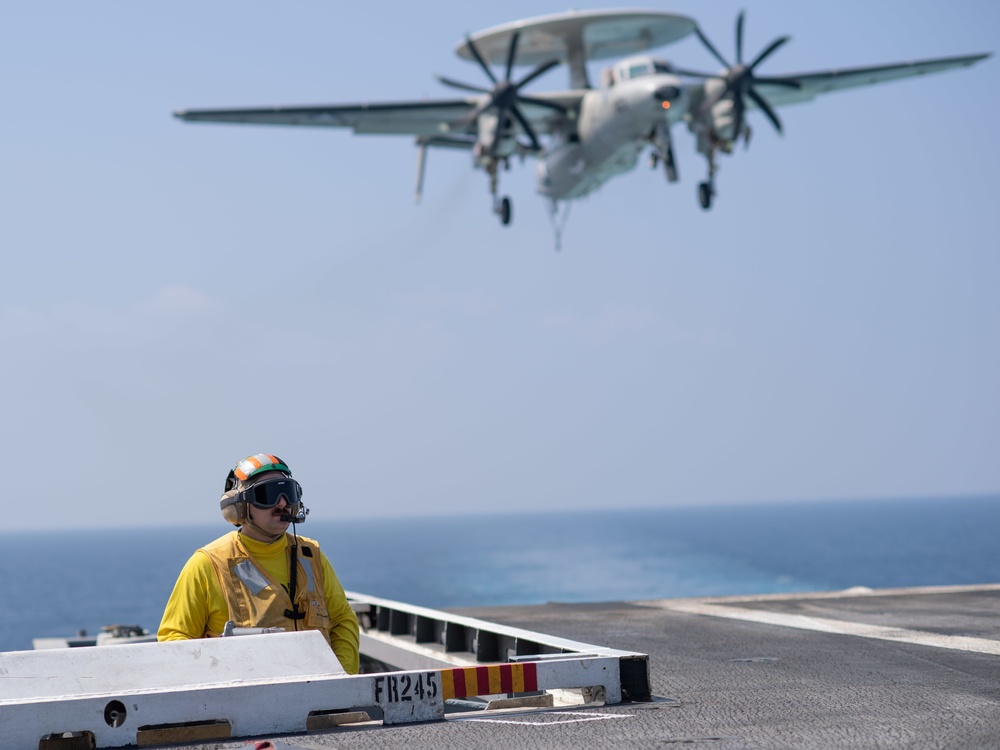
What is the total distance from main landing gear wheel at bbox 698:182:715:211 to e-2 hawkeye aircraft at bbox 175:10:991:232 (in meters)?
0.03

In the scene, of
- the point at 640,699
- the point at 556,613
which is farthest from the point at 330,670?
the point at 556,613

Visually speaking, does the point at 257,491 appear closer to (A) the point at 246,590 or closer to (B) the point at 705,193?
(A) the point at 246,590

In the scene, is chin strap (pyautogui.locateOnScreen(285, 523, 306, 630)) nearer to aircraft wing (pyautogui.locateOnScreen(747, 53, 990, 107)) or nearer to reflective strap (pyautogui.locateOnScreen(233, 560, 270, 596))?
reflective strap (pyautogui.locateOnScreen(233, 560, 270, 596))

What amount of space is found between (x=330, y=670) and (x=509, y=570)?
317 ft

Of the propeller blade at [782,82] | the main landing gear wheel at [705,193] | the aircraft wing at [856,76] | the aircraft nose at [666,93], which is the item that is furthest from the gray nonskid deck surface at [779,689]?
the aircraft wing at [856,76]

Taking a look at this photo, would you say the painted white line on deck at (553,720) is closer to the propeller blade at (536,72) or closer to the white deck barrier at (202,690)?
the white deck barrier at (202,690)

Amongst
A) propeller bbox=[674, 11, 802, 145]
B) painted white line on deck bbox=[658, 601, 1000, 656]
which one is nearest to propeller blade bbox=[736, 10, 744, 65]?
propeller bbox=[674, 11, 802, 145]

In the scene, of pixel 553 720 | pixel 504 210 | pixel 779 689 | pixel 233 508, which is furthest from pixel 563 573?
pixel 233 508

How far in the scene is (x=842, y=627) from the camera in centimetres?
1227

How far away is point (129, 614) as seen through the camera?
3629 inches

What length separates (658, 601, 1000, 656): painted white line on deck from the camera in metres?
10.4

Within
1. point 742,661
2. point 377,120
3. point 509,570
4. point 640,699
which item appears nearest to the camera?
point 640,699

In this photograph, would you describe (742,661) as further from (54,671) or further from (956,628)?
(54,671)

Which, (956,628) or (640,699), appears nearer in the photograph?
(640,699)
